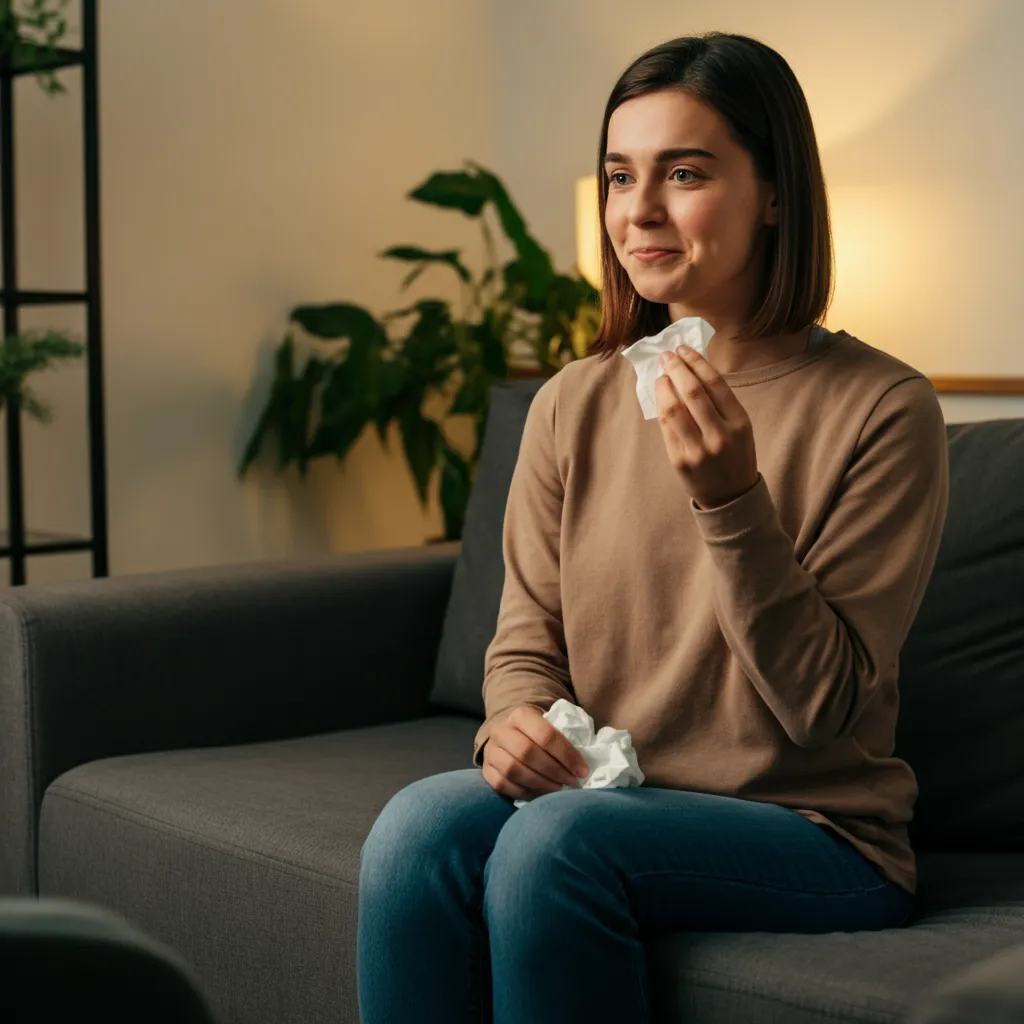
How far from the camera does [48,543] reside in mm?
2453

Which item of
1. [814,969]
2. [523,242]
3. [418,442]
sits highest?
[523,242]

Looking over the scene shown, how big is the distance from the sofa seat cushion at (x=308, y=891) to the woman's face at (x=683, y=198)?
1.84 ft

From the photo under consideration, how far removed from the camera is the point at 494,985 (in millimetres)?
1168

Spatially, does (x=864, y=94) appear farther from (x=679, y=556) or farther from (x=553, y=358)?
(x=679, y=556)

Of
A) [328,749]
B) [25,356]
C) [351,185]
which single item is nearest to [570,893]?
[328,749]

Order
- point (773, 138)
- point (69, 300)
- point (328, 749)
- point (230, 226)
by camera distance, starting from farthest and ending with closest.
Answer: point (230, 226) < point (69, 300) < point (328, 749) < point (773, 138)

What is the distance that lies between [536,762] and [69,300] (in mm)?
1468

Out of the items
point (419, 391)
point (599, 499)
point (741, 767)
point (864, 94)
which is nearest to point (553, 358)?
point (419, 391)

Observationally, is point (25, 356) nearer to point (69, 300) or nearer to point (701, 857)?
point (69, 300)

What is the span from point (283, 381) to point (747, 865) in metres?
1.90

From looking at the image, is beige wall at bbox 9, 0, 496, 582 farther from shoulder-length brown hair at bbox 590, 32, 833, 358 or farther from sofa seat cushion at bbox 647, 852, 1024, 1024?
sofa seat cushion at bbox 647, 852, 1024, 1024

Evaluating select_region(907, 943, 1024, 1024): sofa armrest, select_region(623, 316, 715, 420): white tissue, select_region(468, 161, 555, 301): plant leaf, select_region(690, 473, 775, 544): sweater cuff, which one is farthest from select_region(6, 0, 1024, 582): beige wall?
select_region(907, 943, 1024, 1024): sofa armrest

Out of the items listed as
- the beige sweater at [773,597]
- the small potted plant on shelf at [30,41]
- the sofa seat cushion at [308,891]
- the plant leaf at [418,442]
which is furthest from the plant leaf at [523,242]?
the beige sweater at [773,597]

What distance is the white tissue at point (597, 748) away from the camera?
1270 millimetres
